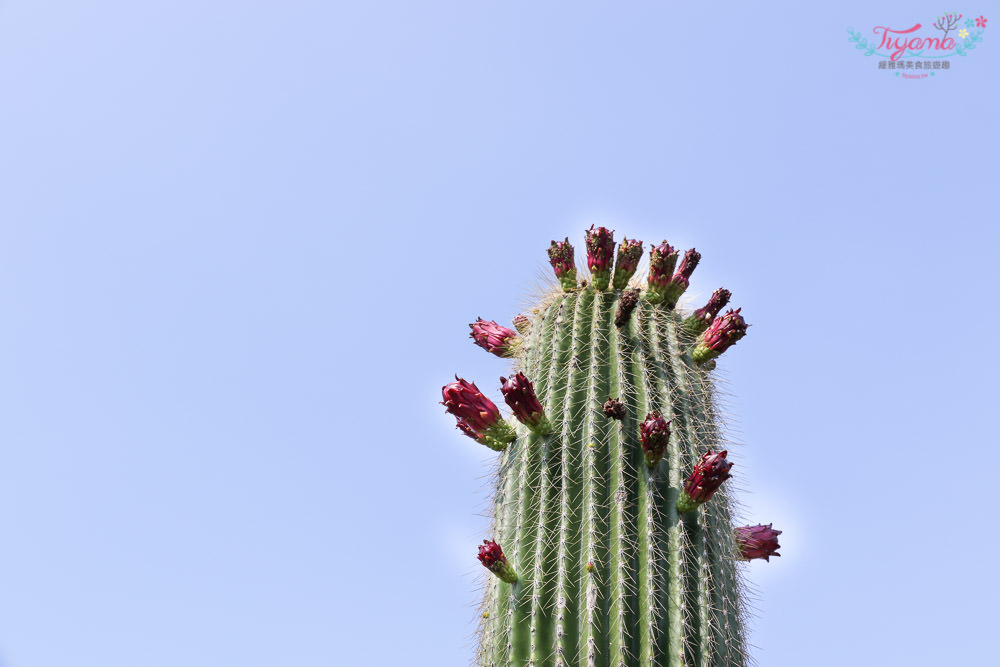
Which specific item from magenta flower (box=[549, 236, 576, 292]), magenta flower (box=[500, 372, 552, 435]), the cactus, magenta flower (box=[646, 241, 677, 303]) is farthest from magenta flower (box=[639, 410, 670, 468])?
magenta flower (box=[549, 236, 576, 292])

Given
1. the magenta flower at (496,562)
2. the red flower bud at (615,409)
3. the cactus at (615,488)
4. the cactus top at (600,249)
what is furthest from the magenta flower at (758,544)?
the cactus top at (600,249)

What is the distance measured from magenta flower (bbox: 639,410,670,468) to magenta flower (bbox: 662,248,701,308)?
1.73 metres

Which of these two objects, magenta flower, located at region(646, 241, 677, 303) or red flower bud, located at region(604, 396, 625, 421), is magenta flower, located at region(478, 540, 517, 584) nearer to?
red flower bud, located at region(604, 396, 625, 421)

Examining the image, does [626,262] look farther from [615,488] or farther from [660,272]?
[615,488]

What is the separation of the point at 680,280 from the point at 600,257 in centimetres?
73

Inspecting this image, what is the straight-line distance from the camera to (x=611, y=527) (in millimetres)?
5172

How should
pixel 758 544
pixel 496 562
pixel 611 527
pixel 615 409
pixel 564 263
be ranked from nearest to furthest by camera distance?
pixel 496 562 < pixel 611 527 < pixel 615 409 < pixel 758 544 < pixel 564 263

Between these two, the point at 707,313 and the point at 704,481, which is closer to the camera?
the point at 704,481

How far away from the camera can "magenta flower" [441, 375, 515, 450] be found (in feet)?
20.0

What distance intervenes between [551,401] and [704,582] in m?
1.72

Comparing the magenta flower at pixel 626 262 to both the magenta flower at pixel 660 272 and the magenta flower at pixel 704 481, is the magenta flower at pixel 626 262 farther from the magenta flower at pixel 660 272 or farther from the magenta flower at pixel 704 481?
the magenta flower at pixel 704 481

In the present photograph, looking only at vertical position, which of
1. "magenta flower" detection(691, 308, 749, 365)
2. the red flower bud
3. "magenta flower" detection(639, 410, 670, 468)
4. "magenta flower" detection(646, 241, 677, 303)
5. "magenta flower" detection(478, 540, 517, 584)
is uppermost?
"magenta flower" detection(646, 241, 677, 303)

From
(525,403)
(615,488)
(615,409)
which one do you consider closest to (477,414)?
(525,403)

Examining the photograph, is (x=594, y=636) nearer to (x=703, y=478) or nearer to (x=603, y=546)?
(x=603, y=546)
